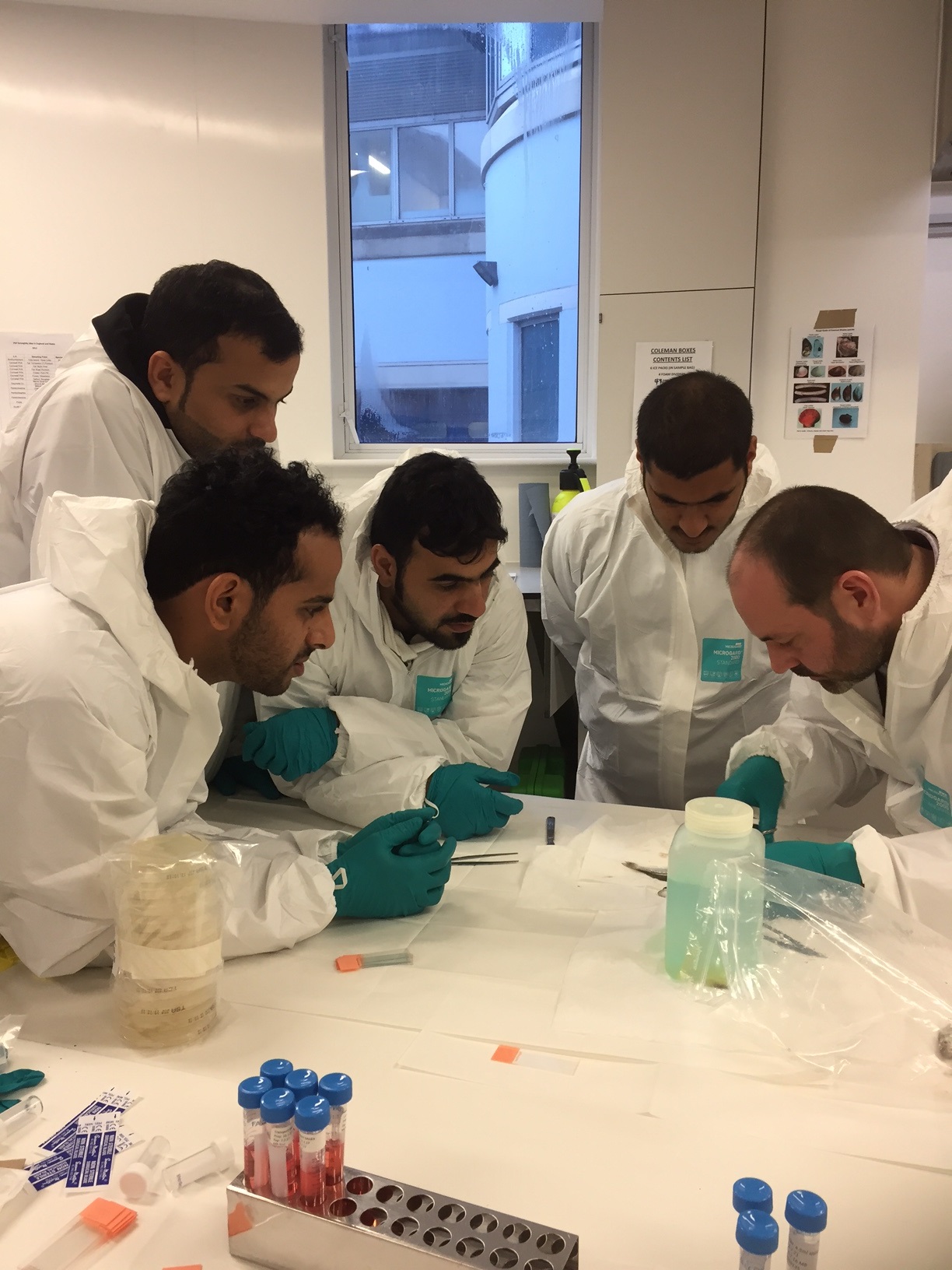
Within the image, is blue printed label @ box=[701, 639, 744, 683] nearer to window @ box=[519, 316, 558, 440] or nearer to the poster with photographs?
the poster with photographs

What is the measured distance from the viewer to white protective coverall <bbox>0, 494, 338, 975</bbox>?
1.05m

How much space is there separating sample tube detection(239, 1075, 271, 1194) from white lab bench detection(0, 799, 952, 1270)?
6 centimetres

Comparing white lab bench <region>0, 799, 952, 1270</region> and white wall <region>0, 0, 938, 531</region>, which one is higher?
white wall <region>0, 0, 938, 531</region>

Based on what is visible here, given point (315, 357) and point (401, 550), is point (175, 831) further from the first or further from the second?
point (315, 357)

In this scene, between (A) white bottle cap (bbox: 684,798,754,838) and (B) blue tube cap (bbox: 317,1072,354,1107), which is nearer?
(B) blue tube cap (bbox: 317,1072,354,1107)

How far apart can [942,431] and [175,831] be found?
290 cm

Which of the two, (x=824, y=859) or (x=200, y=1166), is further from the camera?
(x=824, y=859)

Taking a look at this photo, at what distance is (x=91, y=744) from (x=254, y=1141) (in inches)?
20.6

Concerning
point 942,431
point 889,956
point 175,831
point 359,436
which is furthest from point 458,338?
point 889,956

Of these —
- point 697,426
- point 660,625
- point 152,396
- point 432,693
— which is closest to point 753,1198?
point 432,693

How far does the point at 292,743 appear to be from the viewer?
1.58 meters

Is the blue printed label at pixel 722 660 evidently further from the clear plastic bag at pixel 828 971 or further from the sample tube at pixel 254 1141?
the sample tube at pixel 254 1141

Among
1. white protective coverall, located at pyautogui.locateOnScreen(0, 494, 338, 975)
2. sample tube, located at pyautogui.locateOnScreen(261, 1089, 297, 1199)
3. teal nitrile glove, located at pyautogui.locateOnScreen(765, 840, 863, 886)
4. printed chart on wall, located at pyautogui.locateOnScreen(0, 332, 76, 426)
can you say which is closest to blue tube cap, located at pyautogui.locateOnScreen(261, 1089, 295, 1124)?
sample tube, located at pyautogui.locateOnScreen(261, 1089, 297, 1199)

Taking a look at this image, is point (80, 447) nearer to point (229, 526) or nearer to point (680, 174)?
point (229, 526)
